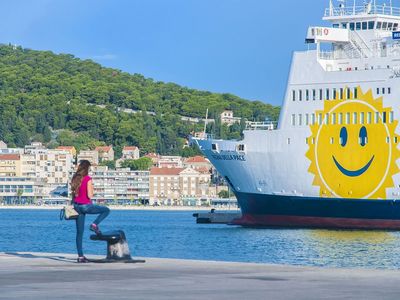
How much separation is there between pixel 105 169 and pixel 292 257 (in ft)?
502

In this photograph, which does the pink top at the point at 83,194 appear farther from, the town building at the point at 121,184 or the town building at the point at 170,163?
the town building at the point at 170,163

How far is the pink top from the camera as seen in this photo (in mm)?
18109

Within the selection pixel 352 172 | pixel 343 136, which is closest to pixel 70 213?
pixel 352 172

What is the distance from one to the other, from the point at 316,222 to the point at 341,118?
15.0 feet

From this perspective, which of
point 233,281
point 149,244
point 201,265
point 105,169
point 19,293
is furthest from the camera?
point 105,169

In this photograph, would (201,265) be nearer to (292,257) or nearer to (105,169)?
(292,257)

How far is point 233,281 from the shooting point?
1483 centimetres

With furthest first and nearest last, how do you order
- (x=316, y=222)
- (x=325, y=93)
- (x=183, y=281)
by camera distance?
(x=325, y=93)
(x=316, y=222)
(x=183, y=281)

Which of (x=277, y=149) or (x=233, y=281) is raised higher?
(x=277, y=149)

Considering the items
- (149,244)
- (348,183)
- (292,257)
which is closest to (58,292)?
(292,257)

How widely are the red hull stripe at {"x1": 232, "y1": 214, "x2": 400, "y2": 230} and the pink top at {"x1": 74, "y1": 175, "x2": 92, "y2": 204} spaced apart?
3424 centimetres

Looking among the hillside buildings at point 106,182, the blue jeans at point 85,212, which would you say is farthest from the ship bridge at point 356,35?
the hillside buildings at point 106,182

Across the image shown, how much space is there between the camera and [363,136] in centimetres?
5291

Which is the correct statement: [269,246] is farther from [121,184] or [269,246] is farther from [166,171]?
[121,184]
